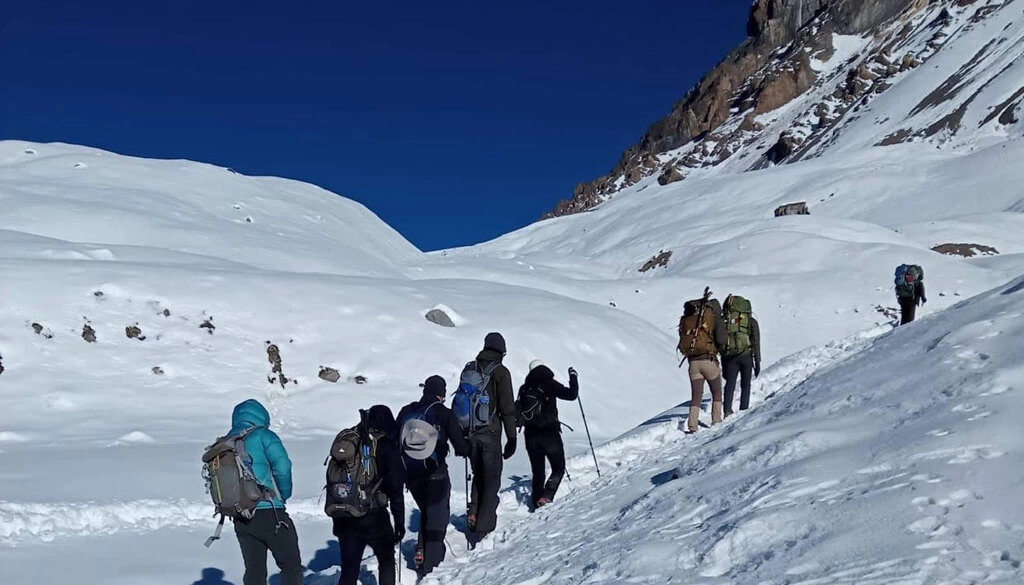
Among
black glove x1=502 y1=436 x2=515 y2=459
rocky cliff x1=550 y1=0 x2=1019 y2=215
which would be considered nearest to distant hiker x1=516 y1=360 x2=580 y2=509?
black glove x1=502 y1=436 x2=515 y2=459

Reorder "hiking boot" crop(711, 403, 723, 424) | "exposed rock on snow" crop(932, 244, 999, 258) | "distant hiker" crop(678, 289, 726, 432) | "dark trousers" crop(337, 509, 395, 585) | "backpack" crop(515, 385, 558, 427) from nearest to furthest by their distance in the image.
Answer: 1. "dark trousers" crop(337, 509, 395, 585)
2. "backpack" crop(515, 385, 558, 427)
3. "distant hiker" crop(678, 289, 726, 432)
4. "hiking boot" crop(711, 403, 723, 424)
5. "exposed rock on snow" crop(932, 244, 999, 258)

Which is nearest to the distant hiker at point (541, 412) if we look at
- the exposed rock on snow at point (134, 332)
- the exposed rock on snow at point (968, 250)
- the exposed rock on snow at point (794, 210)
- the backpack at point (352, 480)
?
the backpack at point (352, 480)

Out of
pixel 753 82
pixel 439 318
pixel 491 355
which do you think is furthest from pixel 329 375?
pixel 753 82

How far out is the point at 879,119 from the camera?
7650cm

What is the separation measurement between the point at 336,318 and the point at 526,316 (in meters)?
4.91

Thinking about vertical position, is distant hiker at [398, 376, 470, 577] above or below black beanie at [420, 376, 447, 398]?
below

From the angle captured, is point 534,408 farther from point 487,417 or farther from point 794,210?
point 794,210

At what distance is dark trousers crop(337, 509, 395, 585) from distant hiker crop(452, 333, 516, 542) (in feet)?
4.61

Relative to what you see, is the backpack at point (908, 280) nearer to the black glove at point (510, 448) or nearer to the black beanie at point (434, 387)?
the black glove at point (510, 448)

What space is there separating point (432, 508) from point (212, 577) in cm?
222

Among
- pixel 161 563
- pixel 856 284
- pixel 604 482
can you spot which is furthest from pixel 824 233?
pixel 161 563

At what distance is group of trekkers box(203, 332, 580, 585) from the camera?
17.1ft

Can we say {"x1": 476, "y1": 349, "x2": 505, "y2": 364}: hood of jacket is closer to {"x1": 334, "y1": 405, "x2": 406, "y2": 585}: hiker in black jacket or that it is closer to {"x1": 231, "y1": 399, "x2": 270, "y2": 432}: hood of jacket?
{"x1": 334, "y1": 405, "x2": 406, "y2": 585}: hiker in black jacket

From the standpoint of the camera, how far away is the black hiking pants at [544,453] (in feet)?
27.2
